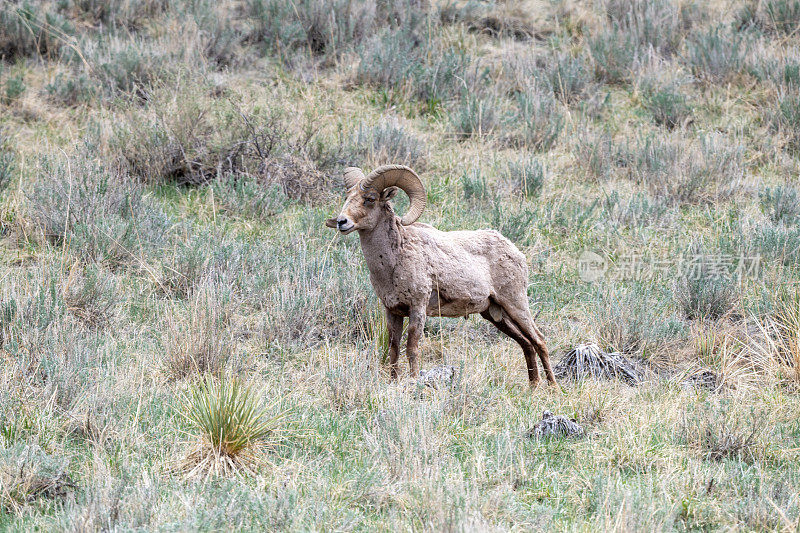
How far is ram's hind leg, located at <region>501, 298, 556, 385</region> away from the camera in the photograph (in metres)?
6.66

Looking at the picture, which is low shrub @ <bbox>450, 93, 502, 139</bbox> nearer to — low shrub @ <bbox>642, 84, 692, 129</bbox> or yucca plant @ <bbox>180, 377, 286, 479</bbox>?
low shrub @ <bbox>642, 84, 692, 129</bbox>

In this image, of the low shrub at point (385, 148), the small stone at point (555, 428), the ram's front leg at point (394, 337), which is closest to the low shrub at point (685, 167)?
the low shrub at point (385, 148)

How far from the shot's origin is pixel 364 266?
862 centimetres

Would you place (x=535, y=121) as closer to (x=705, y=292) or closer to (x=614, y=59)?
Result: (x=614, y=59)

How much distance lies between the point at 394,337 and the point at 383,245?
2.54 feet

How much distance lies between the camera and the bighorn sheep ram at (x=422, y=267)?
5.92m

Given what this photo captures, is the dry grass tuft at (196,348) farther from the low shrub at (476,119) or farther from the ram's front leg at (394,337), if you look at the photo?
the low shrub at (476,119)

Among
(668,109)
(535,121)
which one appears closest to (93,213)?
(535,121)

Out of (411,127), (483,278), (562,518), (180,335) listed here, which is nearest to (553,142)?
(411,127)

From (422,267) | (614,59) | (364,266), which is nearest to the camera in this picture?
(422,267)

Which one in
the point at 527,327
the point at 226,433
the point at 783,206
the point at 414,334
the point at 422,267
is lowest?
the point at 783,206

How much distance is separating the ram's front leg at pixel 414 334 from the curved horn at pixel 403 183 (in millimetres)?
643

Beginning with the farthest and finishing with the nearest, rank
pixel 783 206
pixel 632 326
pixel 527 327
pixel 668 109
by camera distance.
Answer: pixel 668 109
pixel 783 206
pixel 632 326
pixel 527 327

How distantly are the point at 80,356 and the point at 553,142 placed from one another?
7.66 m
